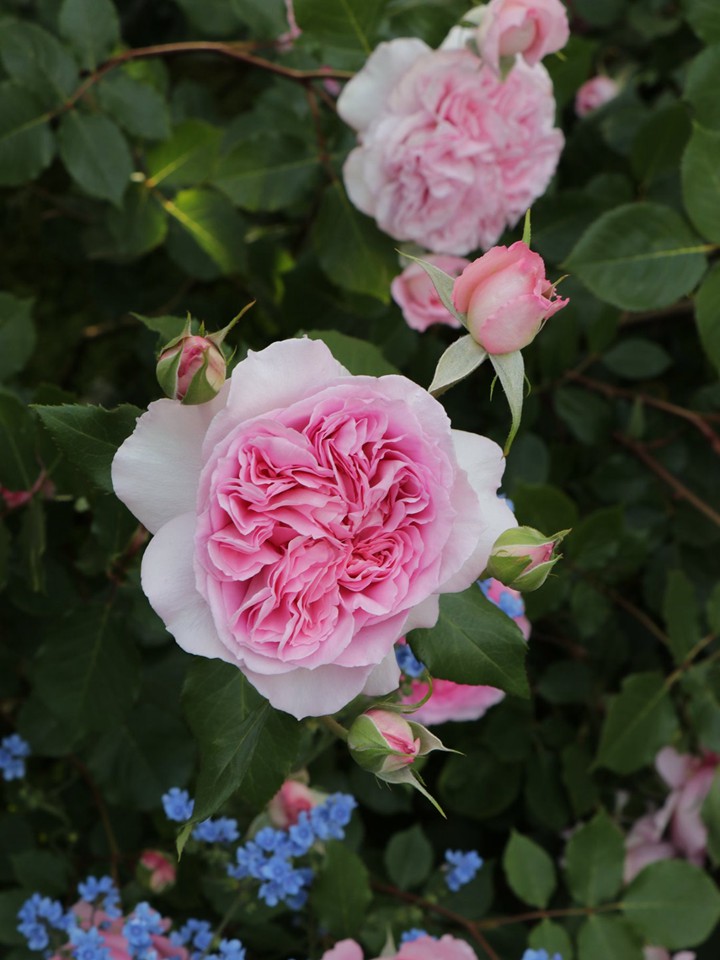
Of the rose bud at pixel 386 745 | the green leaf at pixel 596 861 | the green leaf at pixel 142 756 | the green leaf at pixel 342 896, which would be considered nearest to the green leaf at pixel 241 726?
the rose bud at pixel 386 745

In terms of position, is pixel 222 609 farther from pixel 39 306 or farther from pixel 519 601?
pixel 39 306

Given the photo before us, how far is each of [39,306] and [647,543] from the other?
974 millimetres

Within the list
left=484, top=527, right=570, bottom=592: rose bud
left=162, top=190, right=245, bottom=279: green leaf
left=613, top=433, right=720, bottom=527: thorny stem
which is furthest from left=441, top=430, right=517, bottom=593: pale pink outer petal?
left=613, top=433, right=720, bottom=527: thorny stem

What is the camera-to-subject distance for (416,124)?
1.02 m

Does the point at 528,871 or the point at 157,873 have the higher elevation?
the point at 157,873

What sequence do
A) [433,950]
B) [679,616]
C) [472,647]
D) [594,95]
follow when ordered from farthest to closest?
[594,95] → [679,616] → [433,950] → [472,647]

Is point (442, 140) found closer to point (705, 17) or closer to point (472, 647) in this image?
point (705, 17)

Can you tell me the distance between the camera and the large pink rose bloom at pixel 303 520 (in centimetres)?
59

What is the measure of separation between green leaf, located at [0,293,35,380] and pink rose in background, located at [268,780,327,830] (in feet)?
1.67

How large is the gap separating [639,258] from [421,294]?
224mm

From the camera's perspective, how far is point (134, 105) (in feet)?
3.68

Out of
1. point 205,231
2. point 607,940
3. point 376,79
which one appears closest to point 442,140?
point 376,79

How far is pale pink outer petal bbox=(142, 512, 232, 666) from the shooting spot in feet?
1.97

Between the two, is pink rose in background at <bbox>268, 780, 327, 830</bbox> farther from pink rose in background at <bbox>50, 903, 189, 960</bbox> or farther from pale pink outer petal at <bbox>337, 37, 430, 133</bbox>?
pale pink outer petal at <bbox>337, 37, 430, 133</bbox>
